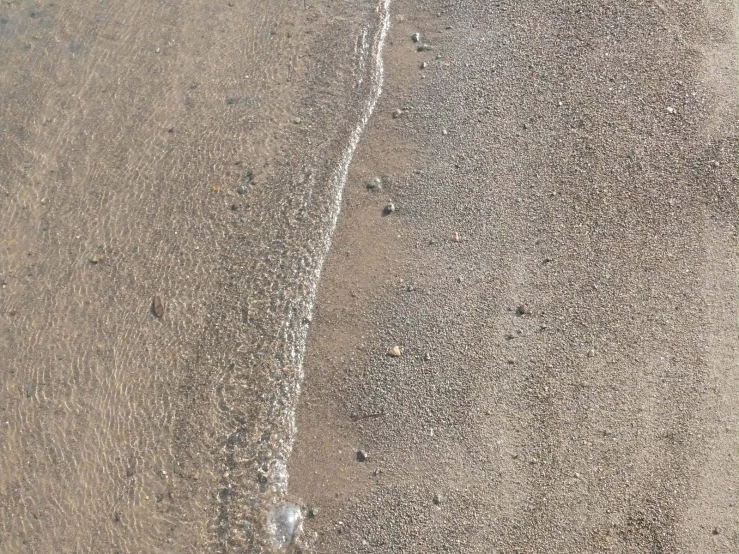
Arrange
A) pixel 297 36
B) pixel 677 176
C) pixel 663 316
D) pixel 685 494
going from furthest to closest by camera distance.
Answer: pixel 297 36 < pixel 677 176 < pixel 663 316 < pixel 685 494

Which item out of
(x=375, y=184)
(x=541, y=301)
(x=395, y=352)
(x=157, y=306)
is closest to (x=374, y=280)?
(x=395, y=352)

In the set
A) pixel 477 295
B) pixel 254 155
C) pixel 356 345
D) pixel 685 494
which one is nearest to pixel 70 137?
pixel 254 155

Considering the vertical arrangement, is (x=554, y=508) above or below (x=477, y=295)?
below

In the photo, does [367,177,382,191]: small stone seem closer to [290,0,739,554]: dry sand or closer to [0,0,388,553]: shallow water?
[290,0,739,554]: dry sand

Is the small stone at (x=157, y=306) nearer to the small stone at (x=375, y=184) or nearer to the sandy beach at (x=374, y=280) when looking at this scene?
the sandy beach at (x=374, y=280)

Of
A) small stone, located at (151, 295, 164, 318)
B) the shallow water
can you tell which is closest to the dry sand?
the shallow water

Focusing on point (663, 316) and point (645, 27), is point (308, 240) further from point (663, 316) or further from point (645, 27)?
point (645, 27)
